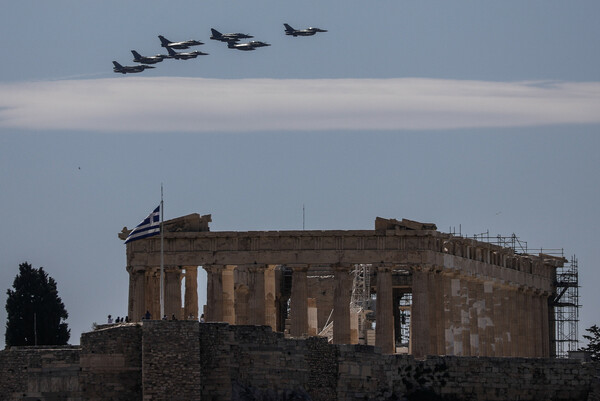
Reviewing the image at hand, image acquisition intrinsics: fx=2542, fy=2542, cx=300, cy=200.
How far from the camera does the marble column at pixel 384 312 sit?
145125 millimetres

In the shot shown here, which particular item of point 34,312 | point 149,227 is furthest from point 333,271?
point 149,227

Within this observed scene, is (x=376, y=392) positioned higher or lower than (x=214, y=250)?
lower

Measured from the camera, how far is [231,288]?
149875mm

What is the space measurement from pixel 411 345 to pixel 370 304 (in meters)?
16.7

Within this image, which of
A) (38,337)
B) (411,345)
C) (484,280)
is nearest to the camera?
(38,337)

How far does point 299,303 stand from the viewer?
147m

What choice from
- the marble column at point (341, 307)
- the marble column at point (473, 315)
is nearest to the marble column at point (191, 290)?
the marble column at point (341, 307)

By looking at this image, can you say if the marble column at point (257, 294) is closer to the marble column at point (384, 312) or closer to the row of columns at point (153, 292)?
the row of columns at point (153, 292)

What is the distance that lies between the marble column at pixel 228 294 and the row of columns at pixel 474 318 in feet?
35.3

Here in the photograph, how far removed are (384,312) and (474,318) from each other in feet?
36.7

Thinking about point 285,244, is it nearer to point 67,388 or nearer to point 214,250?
point 214,250

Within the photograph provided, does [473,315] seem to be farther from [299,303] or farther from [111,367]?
[111,367]

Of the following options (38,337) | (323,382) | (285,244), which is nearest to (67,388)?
(323,382)

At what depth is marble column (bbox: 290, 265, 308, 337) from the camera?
145750 millimetres
